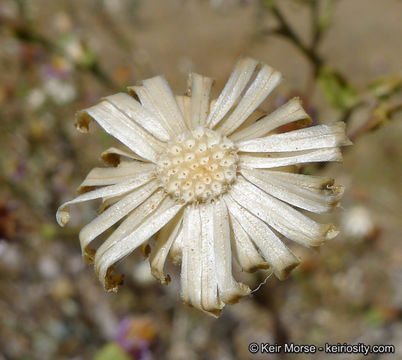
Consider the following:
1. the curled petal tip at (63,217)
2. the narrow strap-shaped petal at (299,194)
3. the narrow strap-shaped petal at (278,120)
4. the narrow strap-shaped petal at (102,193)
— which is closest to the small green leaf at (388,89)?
the narrow strap-shaped petal at (278,120)

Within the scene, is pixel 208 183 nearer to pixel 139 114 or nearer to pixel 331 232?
pixel 139 114

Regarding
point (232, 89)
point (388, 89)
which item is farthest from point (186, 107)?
point (388, 89)

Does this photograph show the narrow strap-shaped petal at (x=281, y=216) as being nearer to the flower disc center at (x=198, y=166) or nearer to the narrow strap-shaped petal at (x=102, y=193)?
the flower disc center at (x=198, y=166)

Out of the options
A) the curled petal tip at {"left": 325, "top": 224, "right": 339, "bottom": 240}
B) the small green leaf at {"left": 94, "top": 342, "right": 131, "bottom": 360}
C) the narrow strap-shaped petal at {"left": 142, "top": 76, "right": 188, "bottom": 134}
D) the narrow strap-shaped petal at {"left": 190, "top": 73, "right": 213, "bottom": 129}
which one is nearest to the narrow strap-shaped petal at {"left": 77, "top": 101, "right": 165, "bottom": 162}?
the narrow strap-shaped petal at {"left": 142, "top": 76, "right": 188, "bottom": 134}

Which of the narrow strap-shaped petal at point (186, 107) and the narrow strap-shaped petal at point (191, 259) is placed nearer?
the narrow strap-shaped petal at point (191, 259)

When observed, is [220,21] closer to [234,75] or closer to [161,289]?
[161,289]

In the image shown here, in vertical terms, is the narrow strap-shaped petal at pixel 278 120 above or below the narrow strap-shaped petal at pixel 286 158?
above
